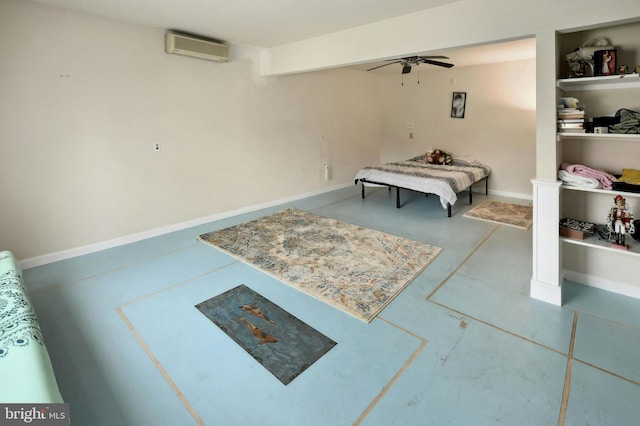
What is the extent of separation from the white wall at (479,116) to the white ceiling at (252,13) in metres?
3.78

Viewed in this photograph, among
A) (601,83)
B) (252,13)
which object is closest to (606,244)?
(601,83)

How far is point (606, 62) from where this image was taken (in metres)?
2.24

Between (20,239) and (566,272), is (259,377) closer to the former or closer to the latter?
(566,272)

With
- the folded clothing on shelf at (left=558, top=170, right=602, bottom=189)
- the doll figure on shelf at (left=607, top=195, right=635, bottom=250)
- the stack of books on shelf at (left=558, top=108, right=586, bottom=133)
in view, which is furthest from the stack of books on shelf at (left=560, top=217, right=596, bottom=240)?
the stack of books on shelf at (left=558, top=108, right=586, bottom=133)

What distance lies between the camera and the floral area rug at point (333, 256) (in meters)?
2.77

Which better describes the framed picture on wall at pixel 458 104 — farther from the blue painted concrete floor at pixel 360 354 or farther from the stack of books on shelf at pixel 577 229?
the stack of books on shelf at pixel 577 229

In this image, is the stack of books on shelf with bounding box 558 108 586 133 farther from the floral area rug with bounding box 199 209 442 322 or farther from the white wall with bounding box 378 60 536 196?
the white wall with bounding box 378 60 536 196

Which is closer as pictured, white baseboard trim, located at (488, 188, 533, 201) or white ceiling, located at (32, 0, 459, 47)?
white ceiling, located at (32, 0, 459, 47)

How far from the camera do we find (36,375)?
141 centimetres

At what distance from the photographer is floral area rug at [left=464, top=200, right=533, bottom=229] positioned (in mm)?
4556

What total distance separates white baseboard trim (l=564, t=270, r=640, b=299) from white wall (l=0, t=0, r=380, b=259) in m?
4.27

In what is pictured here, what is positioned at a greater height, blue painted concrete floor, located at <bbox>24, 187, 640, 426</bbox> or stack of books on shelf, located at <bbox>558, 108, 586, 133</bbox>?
stack of books on shelf, located at <bbox>558, 108, 586, 133</bbox>

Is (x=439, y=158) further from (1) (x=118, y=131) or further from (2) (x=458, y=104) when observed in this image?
(1) (x=118, y=131)

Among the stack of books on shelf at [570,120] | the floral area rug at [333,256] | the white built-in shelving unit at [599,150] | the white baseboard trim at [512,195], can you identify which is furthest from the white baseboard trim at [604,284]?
the white baseboard trim at [512,195]
